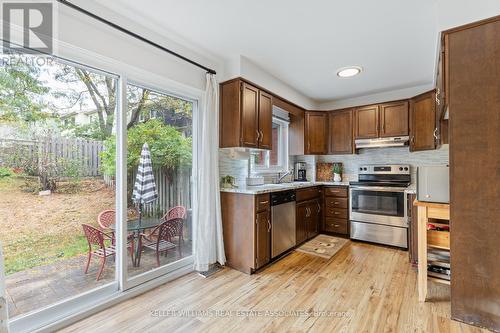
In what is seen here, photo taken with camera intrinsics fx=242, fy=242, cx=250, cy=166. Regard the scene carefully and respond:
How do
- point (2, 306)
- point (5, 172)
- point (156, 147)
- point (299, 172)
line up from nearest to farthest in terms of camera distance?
point (2, 306) < point (5, 172) < point (156, 147) < point (299, 172)

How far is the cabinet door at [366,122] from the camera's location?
4.07 metres

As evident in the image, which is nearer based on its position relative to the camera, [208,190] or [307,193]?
[208,190]

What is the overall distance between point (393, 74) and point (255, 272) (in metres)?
3.25

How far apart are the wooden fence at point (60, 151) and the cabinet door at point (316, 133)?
332 cm

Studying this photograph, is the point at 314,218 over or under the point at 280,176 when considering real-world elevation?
under

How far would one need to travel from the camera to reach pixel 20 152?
1710mm

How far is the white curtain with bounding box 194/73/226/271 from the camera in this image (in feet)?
8.98

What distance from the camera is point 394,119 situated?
12.8 feet

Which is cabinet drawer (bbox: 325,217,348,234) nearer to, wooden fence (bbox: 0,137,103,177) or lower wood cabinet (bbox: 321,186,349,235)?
lower wood cabinet (bbox: 321,186,349,235)

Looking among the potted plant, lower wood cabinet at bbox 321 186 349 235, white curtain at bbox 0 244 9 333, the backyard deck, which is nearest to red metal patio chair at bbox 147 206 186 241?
the backyard deck

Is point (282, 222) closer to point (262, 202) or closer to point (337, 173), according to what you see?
point (262, 202)

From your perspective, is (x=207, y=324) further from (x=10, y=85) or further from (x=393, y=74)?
(x=393, y=74)

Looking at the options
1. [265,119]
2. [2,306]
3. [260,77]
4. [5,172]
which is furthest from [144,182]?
[260,77]

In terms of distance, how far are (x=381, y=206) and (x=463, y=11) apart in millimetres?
2624
